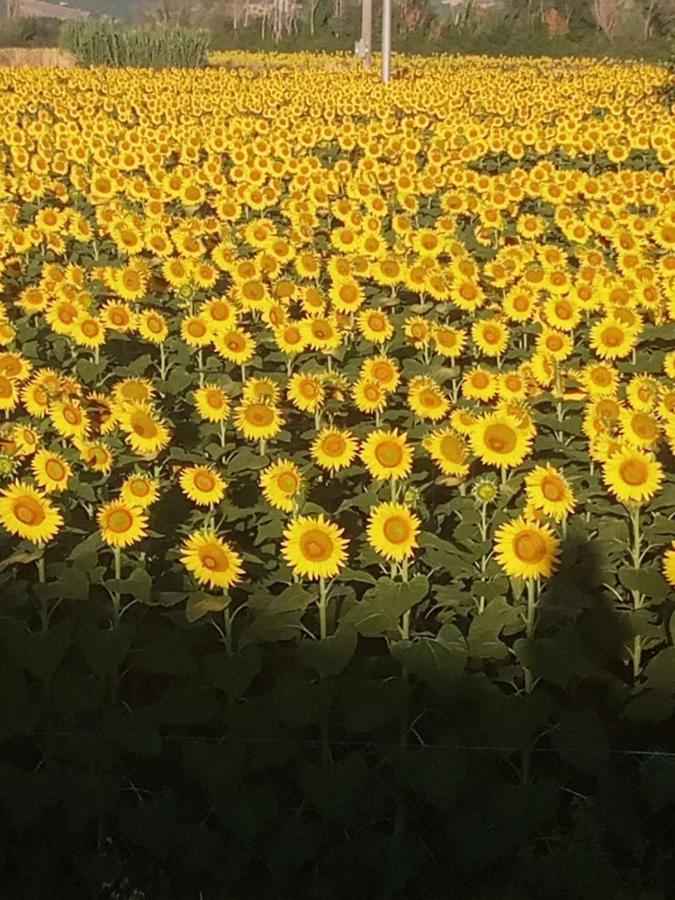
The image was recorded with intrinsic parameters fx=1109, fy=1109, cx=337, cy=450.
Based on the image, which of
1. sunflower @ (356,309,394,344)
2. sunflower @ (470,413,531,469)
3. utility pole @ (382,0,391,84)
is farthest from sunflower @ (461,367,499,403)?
utility pole @ (382,0,391,84)

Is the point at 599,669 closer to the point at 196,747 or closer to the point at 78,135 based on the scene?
the point at 196,747

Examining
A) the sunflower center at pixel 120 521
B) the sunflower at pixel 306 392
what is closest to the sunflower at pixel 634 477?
the sunflower at pixel 306 392

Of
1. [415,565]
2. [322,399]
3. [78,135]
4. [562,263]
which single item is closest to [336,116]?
[78,135]

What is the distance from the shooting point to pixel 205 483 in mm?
3570

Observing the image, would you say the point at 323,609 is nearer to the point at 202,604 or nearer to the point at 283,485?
the point at 202,604

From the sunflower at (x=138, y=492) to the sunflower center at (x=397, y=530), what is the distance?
0.73 meters

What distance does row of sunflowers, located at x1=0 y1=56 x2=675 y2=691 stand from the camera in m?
3.25

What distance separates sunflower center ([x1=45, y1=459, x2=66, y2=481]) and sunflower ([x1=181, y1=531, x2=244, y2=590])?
593mm

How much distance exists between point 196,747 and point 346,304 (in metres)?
3.67

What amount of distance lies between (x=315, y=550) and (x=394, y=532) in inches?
9.1

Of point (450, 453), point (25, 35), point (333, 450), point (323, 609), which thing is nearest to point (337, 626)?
point (323, 609)

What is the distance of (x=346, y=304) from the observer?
6191 millimetres

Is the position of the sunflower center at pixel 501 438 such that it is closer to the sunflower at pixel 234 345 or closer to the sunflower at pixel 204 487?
the sunflower at pixel 204 487

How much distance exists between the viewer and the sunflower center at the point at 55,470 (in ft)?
11.4
